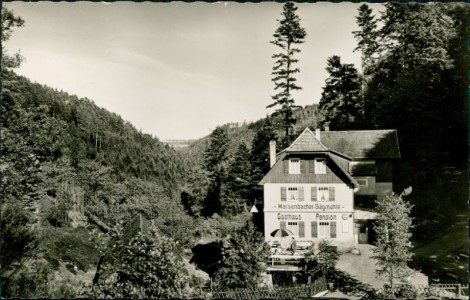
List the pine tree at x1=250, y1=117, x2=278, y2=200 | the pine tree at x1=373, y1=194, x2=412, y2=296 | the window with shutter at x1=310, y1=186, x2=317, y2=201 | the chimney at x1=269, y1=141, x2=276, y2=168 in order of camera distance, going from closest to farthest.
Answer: the pine tree at x1=373, y1=194, x2=412, y2=296, the window with shutter at x1=310, y1=186, x2=317, y2=201, the chimney at x1=269, y1=141, x2=276, y2=168, the pine tree at x1=250, y1=117, x2=278, y2=200

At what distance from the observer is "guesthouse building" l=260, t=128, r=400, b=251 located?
2642cm

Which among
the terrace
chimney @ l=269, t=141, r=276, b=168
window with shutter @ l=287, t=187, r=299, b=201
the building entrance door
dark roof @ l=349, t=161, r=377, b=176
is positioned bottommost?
the terrace

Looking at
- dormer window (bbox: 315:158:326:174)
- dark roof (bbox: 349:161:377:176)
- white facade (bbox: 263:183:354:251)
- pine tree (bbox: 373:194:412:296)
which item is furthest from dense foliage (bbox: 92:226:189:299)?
dark roof (bbox: 349:161:377:176)

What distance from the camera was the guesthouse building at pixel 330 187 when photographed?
26.4 meters

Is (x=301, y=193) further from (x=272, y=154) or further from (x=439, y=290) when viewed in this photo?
(x=439, y=290)

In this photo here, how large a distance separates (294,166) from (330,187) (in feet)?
8.86

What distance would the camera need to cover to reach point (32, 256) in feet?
63.0

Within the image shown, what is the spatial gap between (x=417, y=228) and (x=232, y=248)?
14.4 meters

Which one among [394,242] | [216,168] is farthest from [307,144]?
[216,168]

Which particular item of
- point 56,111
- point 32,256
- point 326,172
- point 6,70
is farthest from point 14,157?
point 56,111

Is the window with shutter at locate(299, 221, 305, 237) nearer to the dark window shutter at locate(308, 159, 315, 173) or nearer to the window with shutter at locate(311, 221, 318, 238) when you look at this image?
the window with shutter at locate(311, 221, 318, 238)

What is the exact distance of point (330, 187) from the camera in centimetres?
2661

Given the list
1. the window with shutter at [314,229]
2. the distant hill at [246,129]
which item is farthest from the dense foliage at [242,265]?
the distant hill at [246,129]

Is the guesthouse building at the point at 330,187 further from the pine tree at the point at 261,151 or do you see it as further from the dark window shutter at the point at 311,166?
the pine tree at the point at 261,151
